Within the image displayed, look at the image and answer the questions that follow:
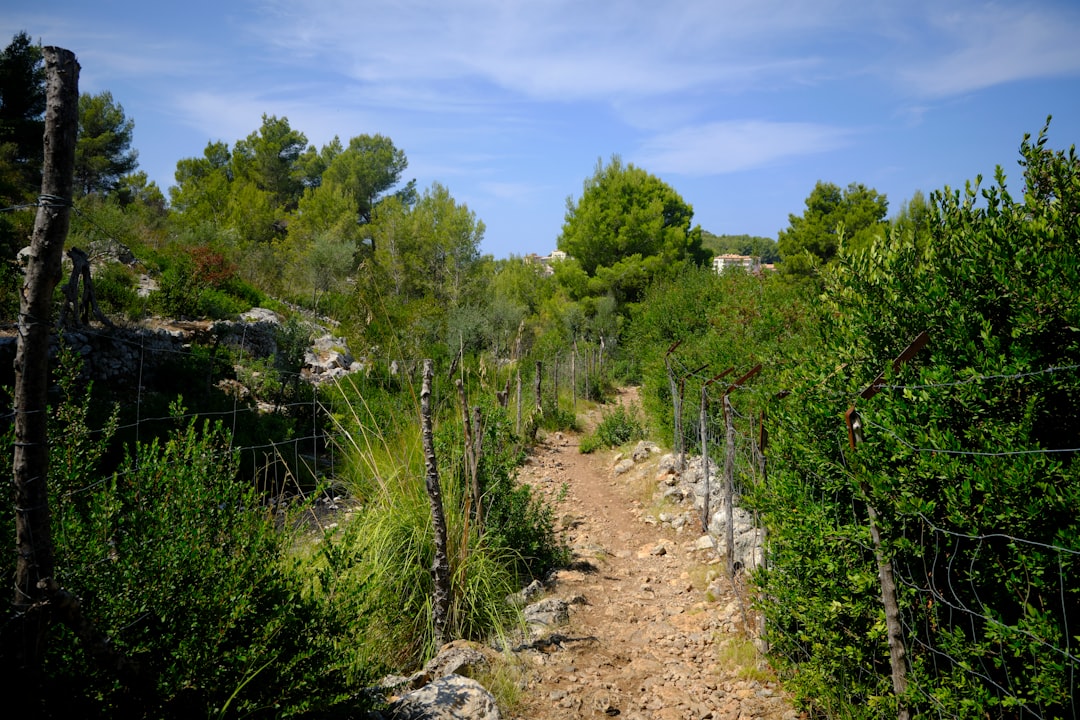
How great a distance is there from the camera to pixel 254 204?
35.4 metres

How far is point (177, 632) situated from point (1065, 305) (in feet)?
10.8

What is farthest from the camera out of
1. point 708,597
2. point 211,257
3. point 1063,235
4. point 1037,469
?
point 211,257

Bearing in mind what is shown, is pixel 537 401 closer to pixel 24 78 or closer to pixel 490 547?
pixel 490 547

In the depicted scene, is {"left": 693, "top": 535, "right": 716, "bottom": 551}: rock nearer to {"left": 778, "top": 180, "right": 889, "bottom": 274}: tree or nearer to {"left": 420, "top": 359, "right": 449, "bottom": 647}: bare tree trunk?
{"left": 420, "top": 359, "right": 449, "bottom": 647}: bare tree trunk

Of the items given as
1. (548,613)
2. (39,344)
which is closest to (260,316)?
(548,613)

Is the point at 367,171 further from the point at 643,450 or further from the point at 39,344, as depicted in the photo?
the point at 39,344

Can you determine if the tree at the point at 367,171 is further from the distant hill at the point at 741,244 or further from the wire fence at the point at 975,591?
the distant hill at the point at 741,244

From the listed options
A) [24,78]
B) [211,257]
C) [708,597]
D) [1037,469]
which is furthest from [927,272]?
[24,78]

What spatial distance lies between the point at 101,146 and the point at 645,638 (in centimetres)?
3867

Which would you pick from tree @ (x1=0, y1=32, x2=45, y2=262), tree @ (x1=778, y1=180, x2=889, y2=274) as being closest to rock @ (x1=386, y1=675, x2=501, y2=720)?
tree @ (x1=0, y1=32, x2=45, y2=262)

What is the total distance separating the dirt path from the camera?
364 cm

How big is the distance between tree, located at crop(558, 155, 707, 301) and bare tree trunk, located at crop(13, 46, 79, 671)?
24164 millimetres

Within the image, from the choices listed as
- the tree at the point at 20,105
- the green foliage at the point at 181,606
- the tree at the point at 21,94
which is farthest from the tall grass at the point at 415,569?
the tree at the point at 21,94

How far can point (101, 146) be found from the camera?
32.7m
